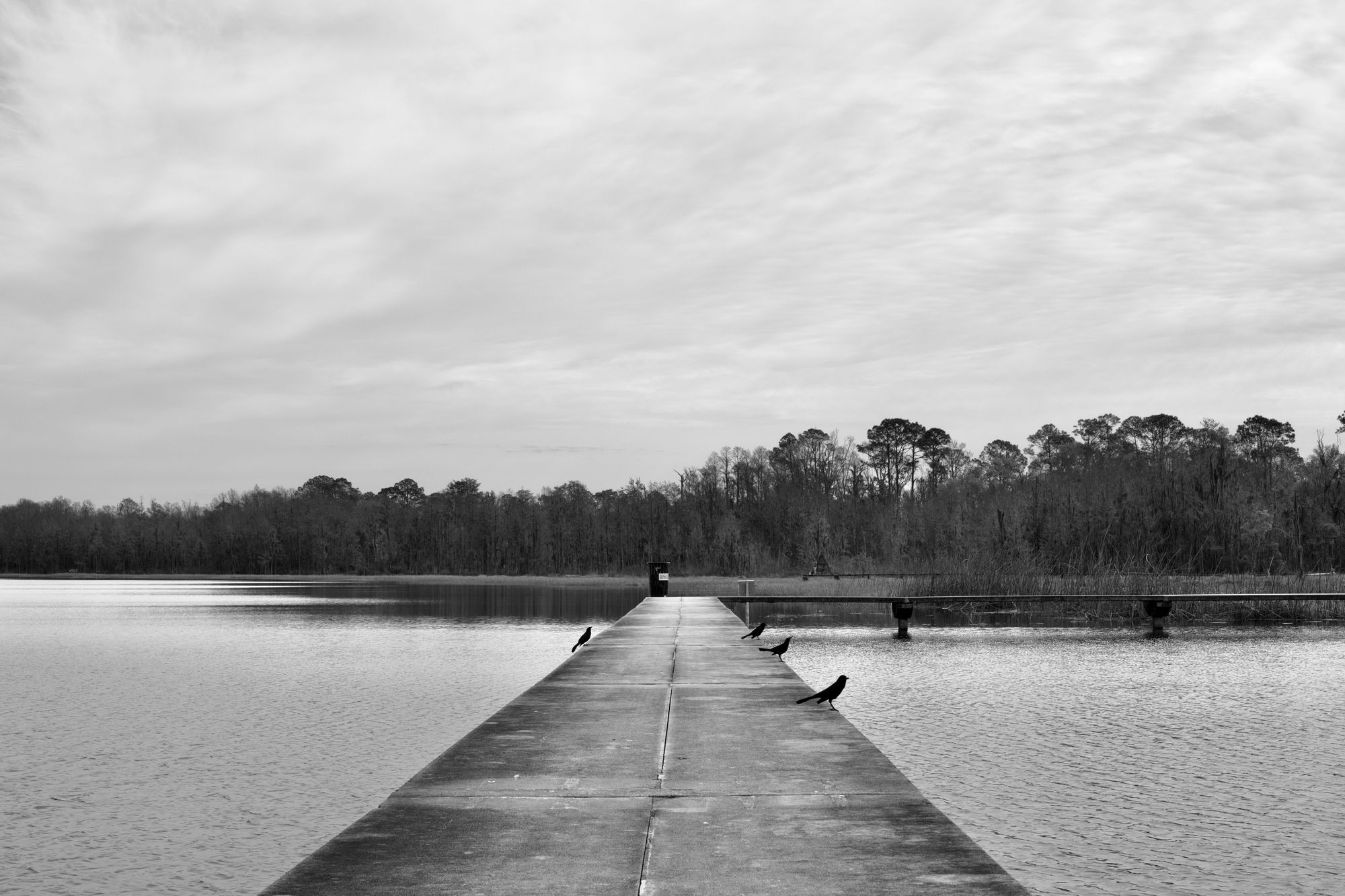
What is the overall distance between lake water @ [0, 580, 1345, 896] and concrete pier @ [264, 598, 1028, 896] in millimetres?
1396

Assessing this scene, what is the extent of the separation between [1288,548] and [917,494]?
40.6m

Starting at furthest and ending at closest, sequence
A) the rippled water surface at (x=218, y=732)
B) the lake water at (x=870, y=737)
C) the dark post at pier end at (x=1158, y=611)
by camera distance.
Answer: the dark post at pier end at (x=1158, y=611), the rippled water surface at (x=218, y=732), the lake water at (x=870, y=737)

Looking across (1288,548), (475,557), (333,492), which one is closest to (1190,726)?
(1288,548)

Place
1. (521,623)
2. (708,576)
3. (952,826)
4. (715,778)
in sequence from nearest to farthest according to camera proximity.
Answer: (952,826) < (715,778) < (521,623) < (708,576)

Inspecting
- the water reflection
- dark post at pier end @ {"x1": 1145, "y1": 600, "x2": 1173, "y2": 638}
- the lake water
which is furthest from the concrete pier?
the water reflection

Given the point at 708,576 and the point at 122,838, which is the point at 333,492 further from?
the point at 122,838

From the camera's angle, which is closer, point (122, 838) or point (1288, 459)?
point (122, 838)

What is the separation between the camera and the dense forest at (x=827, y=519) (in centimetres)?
4938

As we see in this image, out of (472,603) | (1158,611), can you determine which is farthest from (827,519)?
(1158,611)

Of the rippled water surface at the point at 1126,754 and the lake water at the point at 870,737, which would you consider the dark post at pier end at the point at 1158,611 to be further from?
the rippled water surface at the point at 1126,754

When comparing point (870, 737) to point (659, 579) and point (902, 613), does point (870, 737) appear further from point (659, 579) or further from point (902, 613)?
point (659, 579)

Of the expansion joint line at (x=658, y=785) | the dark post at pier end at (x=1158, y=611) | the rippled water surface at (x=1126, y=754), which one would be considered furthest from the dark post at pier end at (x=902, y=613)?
the expansion joint line at (x=658, y=785)

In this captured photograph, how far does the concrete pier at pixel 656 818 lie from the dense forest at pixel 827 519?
1023 inches

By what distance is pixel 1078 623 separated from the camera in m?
31.3
